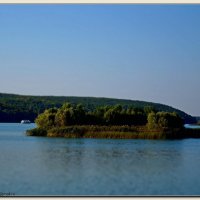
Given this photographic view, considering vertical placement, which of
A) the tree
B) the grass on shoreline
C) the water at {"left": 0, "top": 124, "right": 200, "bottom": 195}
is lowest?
the water at {"left": 0, "top": 124, "right": 200, "bottom": 195}

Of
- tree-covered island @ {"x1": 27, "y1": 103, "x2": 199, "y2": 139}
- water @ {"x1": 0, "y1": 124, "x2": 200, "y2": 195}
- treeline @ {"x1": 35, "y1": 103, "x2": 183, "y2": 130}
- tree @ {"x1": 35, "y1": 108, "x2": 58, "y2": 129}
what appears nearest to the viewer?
water @ {"x1": 0, "y1": 124, "x2": 200, "y2": 195}

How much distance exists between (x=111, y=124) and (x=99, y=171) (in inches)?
794

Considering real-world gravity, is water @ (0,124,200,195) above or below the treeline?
below

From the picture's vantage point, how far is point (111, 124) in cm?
3778

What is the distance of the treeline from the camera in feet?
116

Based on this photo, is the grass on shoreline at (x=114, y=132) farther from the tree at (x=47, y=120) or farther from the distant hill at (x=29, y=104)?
the distant hill at (x=29, y=104)

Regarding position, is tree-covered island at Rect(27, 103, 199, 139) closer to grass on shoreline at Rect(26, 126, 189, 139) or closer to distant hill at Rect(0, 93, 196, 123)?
grass on shoreline at Rect(26, 126, 189, 139)

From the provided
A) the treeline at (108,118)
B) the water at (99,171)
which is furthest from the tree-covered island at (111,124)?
the water at (99,171)

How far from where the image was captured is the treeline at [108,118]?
35.3 m

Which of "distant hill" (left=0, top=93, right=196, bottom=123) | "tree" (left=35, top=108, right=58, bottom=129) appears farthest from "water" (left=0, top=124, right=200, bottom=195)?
"distant hill" (left=0, top=93, right=196, bottom=123)

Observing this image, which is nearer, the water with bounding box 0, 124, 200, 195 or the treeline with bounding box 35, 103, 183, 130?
the water with bounding box 0, 124, 200, 195

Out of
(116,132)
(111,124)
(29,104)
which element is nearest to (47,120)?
(111,124)

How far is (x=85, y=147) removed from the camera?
27.2 metres

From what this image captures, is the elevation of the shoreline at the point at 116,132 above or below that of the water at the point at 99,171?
above
